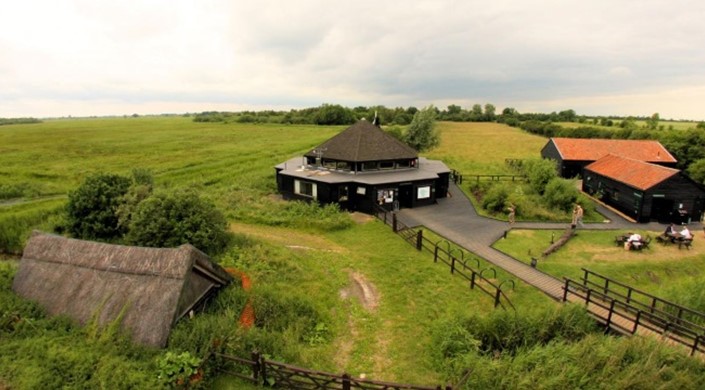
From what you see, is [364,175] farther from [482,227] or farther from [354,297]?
[354,297]

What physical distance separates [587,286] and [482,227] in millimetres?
8336

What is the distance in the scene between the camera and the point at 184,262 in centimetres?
1141

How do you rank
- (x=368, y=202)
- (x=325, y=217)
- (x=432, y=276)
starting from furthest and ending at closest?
1. (x=368, y=202)
2. (x=325, y=217)
3. (x=432, y=276)

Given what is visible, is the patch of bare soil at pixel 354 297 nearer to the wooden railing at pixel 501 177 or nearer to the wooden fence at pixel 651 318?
the wooden fence at pixel 651 318

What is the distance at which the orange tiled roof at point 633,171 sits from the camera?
24.5 metres

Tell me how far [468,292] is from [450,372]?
17.9ft

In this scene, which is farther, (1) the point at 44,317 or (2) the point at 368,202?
(2) the point at 368,202

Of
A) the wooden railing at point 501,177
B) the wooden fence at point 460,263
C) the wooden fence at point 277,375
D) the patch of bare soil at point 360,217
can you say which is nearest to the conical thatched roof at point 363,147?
the patch of bare soil at point 360,217

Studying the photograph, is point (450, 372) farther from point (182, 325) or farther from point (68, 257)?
point (68, 257)

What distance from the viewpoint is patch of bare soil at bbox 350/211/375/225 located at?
24.7 meters

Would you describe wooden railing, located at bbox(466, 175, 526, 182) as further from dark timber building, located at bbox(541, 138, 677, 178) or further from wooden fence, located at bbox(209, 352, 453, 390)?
wooden fence, located at bbox(209, 352, 453, 390)

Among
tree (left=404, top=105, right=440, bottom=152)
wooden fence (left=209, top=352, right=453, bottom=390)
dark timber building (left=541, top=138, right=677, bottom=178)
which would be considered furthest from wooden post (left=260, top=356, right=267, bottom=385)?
tree (left=404, top=105, right=440, bottom=152)

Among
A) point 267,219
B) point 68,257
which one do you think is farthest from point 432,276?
point 68,257

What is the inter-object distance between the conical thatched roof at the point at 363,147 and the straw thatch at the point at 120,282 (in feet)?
57.9
